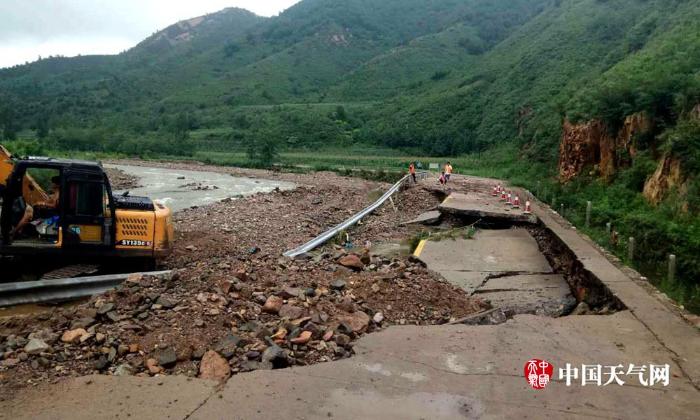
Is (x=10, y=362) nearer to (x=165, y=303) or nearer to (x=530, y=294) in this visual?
(x=165, y=303)

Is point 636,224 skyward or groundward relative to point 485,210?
skyward

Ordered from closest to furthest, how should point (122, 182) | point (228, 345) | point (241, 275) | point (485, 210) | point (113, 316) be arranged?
point (228, 345) → point (113, 316) → point (241, 275) → point (485, 210) → point (122, 182)

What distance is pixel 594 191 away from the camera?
1847cm

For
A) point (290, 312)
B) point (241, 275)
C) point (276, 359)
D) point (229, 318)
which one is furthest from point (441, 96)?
point (276, 359)

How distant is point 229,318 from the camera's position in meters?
6.00

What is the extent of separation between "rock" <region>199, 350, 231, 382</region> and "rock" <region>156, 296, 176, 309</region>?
4.60 feet

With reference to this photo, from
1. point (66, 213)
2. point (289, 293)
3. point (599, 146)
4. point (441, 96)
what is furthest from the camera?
point (441, 96)

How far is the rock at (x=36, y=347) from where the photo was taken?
5.14 meters

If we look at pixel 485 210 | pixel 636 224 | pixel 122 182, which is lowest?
pixel 122 182

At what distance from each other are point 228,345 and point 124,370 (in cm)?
96

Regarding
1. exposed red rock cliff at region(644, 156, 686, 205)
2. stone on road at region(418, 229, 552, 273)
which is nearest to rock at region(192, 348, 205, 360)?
stone on road at region(418, 229, 552, 273)

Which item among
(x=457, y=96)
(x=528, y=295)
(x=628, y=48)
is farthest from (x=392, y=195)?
(x=457, y=96)

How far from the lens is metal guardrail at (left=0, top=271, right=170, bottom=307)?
290 inches

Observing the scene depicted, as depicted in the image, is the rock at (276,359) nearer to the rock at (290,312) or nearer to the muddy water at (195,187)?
the rock at (290,312)
